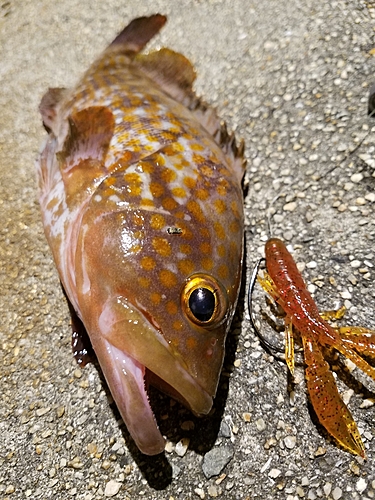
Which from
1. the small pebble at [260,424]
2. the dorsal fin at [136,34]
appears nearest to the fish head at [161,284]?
the small pebble at [260,424]

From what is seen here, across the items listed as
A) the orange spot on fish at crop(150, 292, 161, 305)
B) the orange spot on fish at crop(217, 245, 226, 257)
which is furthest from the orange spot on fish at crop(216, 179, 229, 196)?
the orange spot on fish at crop(150, 292, 161, 305)

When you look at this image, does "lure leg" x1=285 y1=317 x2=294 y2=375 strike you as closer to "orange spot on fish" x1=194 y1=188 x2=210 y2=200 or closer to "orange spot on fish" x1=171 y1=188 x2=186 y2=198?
"orange spot on fish" x1=194 y1=188 x2=210 y2=200

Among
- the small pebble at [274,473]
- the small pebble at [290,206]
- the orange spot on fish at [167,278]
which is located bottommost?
the small pebble at [274,473]

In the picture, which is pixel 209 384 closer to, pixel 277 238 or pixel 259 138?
pixel 277 238

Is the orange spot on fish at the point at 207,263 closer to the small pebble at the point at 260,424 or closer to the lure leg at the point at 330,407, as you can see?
the lure leg at the point at 330,407

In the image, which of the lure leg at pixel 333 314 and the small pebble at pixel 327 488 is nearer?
the small pebble at pixel 327 488

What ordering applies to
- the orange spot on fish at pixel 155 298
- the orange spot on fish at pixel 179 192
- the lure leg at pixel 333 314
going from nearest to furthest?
1. the orange spot on fish at pixel 155 298
2. the orange spot on fish at pixel 179 192
3. the lure leg at pixel 333 314

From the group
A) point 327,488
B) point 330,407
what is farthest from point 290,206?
point 327,488
